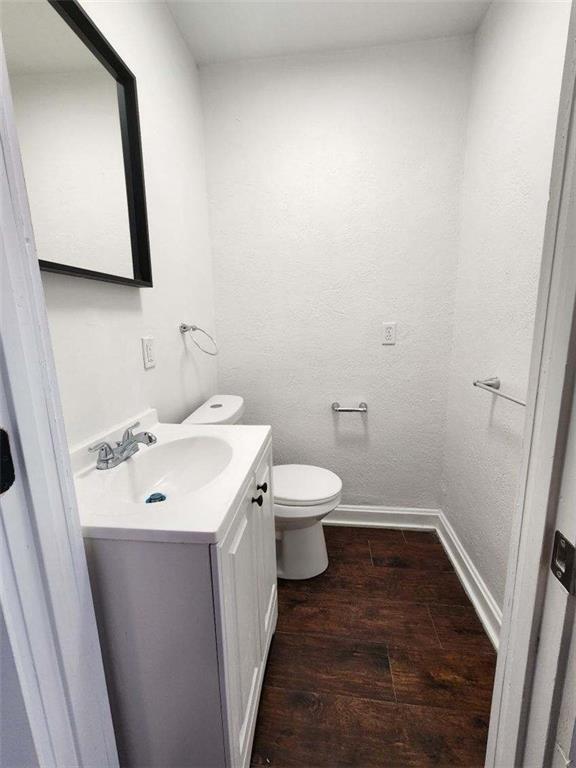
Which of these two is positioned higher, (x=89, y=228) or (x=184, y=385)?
(x=89, y=228)

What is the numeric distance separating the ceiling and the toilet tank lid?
170cm

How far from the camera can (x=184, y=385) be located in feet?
5.14

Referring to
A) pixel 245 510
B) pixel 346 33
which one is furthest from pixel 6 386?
pixel 346 33

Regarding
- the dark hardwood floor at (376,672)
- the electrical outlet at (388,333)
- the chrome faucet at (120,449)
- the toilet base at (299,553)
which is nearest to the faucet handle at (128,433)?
the chrome faucet at (120,449)

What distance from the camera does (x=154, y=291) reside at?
1310mm

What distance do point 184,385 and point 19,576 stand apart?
1125 mm

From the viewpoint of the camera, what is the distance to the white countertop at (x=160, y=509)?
0.65 m

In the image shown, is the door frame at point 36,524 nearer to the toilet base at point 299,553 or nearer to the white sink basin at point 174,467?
the white sink basin at point 174,467

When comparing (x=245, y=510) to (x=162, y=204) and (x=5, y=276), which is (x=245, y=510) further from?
(x=162, y=204)

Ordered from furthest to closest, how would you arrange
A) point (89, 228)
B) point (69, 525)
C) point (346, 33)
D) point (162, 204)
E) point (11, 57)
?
point (346, 33) < point (162, 204) < point (89, 228) < point (11, 57) < point (69, 525)

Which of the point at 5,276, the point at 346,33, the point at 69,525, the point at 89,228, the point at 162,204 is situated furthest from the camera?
the point at 346,33

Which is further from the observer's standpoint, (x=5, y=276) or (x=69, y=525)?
(x=69, y=525)

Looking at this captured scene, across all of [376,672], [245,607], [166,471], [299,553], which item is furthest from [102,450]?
[376,672]

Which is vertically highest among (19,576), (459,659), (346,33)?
(346,33)
